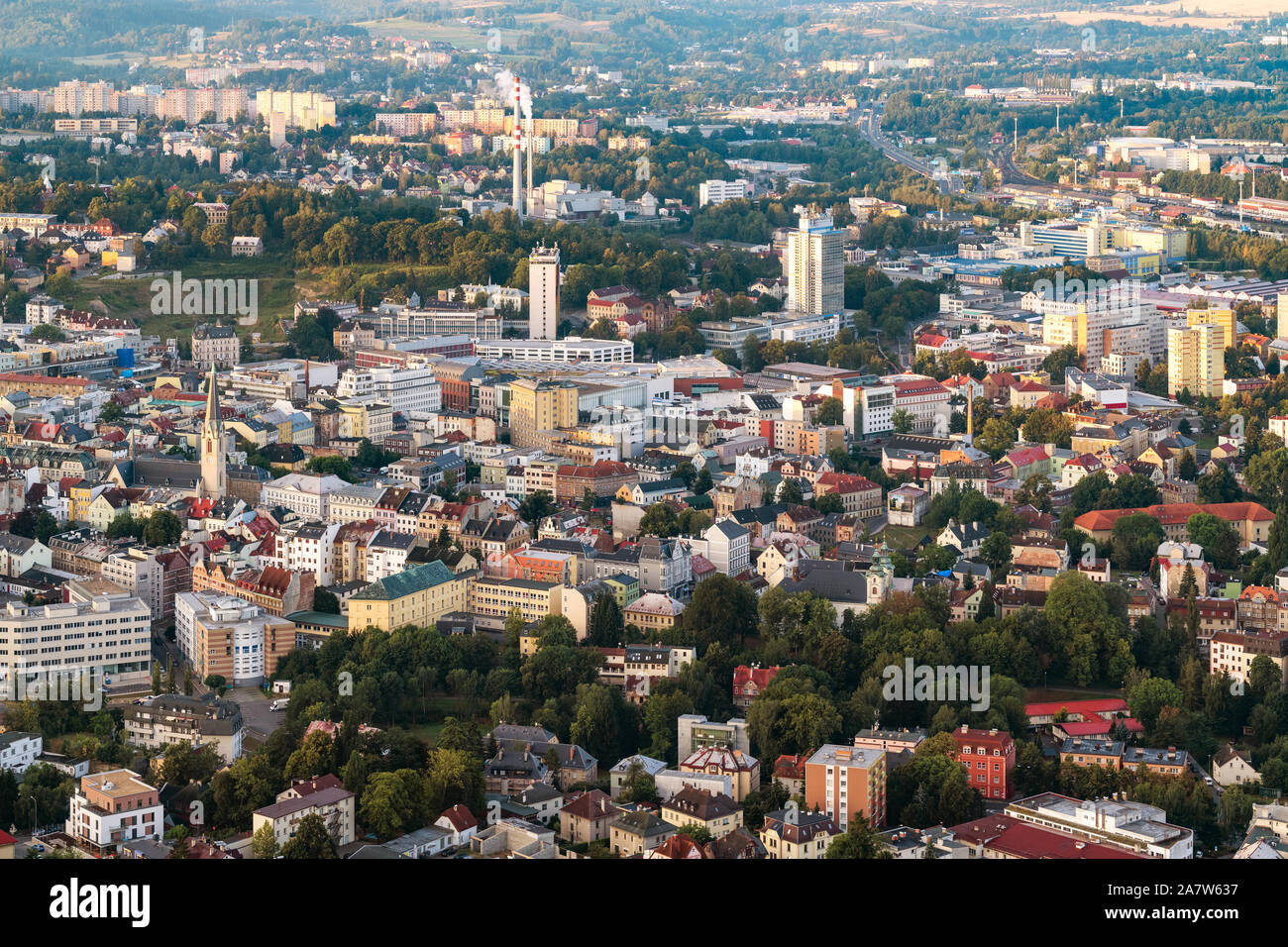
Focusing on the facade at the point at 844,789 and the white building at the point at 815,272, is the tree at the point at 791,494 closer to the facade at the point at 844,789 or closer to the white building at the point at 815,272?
the facade at the point at 844,789

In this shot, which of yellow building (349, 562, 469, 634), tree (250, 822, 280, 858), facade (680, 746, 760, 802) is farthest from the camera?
yellow building (349, 562, 469, 634)

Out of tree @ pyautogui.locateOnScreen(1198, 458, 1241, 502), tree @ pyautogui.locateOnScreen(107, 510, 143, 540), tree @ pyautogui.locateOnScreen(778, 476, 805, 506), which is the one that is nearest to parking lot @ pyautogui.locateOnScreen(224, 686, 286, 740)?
tree @ pyautogui.locateOnScreen(107, 510, 143, 540)

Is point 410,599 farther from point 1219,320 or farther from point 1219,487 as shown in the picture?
point 1219,320

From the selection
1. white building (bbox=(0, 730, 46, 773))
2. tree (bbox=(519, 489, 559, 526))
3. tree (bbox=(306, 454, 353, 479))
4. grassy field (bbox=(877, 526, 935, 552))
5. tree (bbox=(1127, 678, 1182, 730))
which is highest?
white building (bbox=(0, 730, 46, 773))

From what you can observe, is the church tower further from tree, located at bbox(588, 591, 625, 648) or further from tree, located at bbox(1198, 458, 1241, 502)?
tree, located at bbox(1198, 458, 1241, 502)

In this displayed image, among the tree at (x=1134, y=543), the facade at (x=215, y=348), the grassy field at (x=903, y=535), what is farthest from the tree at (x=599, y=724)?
the facade at (x=215, y=348)

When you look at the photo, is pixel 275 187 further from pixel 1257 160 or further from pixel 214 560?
pixel 1257 160

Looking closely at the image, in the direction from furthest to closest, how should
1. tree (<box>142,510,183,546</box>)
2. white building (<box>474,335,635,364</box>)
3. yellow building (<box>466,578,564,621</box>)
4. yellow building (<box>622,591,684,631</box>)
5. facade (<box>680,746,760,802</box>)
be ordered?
white building (<box>474,335,635,364</box>) < tree (<box>142,510,183,546</box>) < yellow building (<box>466,578,564,621</box>) < yellow building (<box>622,591,684,631</box>) < facade (<box>680,746,760,802</box>)
